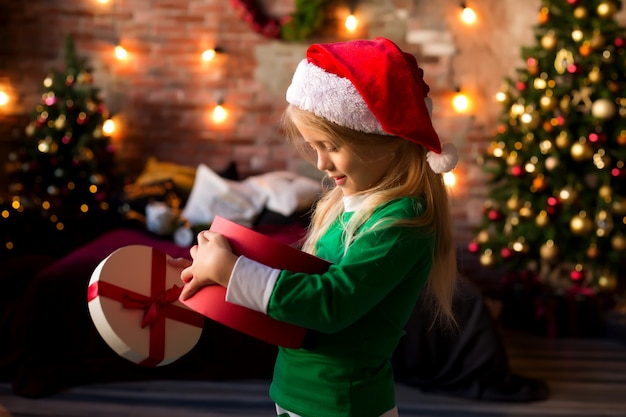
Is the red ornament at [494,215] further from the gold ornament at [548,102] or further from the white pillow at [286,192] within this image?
the white pillow at [286,192]

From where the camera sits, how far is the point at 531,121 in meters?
4.04

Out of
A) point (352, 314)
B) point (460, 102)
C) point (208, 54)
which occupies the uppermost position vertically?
point (208, 54)

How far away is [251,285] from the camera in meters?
1.06

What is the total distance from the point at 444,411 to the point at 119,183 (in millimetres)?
2779

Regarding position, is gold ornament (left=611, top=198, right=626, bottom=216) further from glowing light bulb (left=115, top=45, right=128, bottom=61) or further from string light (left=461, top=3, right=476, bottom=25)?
glowing light bulb (left=115, top=45, right=128, bottom=61)

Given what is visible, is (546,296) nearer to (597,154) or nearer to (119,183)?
(597,154)

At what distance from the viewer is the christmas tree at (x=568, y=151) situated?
3.85 metres

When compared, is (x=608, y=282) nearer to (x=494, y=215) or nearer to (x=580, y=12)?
(x=494, y=215)

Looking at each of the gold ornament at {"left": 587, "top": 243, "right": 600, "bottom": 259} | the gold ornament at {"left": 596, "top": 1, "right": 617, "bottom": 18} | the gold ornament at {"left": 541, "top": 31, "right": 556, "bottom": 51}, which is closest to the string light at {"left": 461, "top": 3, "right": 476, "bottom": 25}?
the gold ornament at {"left": 541, "top": 31, "right": 556, "bottom": 51}

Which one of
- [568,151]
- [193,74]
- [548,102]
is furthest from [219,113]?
[568,151]

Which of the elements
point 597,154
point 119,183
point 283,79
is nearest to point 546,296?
point 597,154

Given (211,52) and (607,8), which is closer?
(607,8)

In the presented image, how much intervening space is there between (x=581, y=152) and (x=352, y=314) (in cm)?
310

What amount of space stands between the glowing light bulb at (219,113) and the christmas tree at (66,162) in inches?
30.2
